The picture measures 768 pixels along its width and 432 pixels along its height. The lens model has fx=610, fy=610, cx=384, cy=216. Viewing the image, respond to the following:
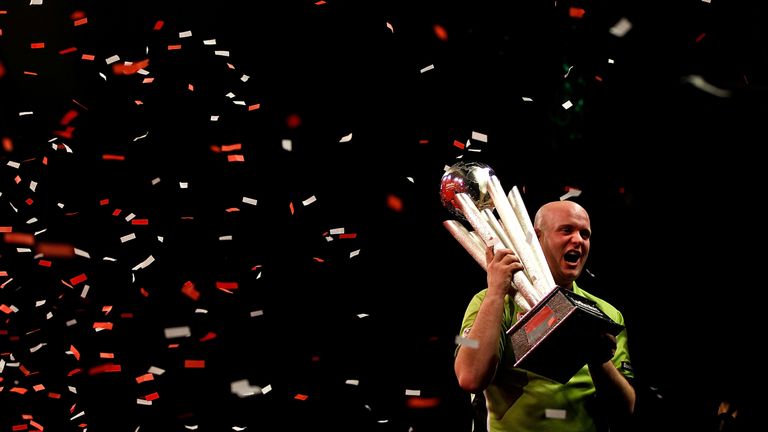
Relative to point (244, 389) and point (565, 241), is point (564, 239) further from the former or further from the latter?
point (244, 389)

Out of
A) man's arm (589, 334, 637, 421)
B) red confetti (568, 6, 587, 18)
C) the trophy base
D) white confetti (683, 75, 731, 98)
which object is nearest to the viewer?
the trophy base

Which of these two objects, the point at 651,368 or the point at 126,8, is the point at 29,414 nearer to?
the point at 126,8

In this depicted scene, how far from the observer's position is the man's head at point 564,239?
193cm

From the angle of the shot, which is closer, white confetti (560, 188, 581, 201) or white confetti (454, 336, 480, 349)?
white confetti (454, 336, 480, 349)

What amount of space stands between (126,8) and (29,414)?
2082 millimetres

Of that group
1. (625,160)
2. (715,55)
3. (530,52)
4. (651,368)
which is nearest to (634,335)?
(651,368)

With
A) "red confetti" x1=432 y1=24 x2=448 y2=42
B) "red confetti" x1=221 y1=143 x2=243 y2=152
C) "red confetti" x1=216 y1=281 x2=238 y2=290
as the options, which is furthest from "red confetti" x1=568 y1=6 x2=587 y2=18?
"red confetti" x1=216 y1=281 x2=238 y2=290

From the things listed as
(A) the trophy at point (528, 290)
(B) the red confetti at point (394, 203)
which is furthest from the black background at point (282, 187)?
(A) the trophy at point (528, 290)

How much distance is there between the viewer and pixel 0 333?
3041mm

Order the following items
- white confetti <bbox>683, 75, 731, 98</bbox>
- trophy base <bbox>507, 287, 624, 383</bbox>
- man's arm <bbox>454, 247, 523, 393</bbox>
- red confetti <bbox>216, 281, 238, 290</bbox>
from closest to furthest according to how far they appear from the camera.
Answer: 1. trophy base <bbox>507, 287, 624, 383</bbox>
2. man's arm <bbox>454, 247, 523, 393</bbox>
3. white confetti <bbox>683, 75, 731, 98</bbox>
4. red confetti <bbox>216, 281, 238, 290</bbox>

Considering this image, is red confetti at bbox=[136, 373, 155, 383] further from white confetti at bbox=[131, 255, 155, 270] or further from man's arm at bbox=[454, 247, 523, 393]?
man's arm at bbox=[454, 247, 523, 393]

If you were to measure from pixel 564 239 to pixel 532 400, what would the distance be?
53 centimetres

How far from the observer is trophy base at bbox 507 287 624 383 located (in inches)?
52.3

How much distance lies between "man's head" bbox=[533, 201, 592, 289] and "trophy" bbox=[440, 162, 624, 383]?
7.2 inches
